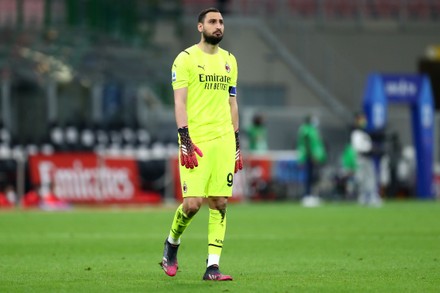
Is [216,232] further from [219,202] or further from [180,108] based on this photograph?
[180,108]

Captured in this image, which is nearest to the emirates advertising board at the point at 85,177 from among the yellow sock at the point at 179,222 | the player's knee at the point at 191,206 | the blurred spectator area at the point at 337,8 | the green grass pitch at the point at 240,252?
the green grass pitch at the point at 240,252

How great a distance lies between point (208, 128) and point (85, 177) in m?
19.3

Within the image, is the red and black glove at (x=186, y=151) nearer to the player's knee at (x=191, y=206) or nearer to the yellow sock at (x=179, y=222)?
the player's knee at (x=191, y=206)

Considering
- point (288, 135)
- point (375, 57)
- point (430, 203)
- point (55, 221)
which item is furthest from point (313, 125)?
point (375, 57)

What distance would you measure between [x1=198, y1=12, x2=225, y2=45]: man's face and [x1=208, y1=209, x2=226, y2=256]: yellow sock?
5.34 feet

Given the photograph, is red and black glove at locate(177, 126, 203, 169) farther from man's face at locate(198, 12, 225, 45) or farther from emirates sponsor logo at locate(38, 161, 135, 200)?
emirates sponsor logo at locate(38, 161, 135, 200)

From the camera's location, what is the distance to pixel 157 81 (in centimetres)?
3700

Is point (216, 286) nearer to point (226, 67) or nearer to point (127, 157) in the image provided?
point (226, 67)

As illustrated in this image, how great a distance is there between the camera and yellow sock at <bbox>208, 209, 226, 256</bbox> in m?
11.9

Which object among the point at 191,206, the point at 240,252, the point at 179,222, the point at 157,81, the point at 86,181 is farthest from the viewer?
the point at 157,81

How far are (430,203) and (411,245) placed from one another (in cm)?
1504

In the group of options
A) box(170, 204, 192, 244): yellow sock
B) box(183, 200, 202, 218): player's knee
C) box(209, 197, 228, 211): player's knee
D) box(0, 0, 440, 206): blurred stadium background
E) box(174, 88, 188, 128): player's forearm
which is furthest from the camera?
box(0, 0, 440, 206): blurred stadium background

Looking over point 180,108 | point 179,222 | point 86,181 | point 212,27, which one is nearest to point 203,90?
point 180,108

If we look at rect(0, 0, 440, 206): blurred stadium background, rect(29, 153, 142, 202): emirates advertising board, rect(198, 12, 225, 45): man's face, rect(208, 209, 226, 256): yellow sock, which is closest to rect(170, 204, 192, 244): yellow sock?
rect(208, 209, 226, 256): yellow sock
